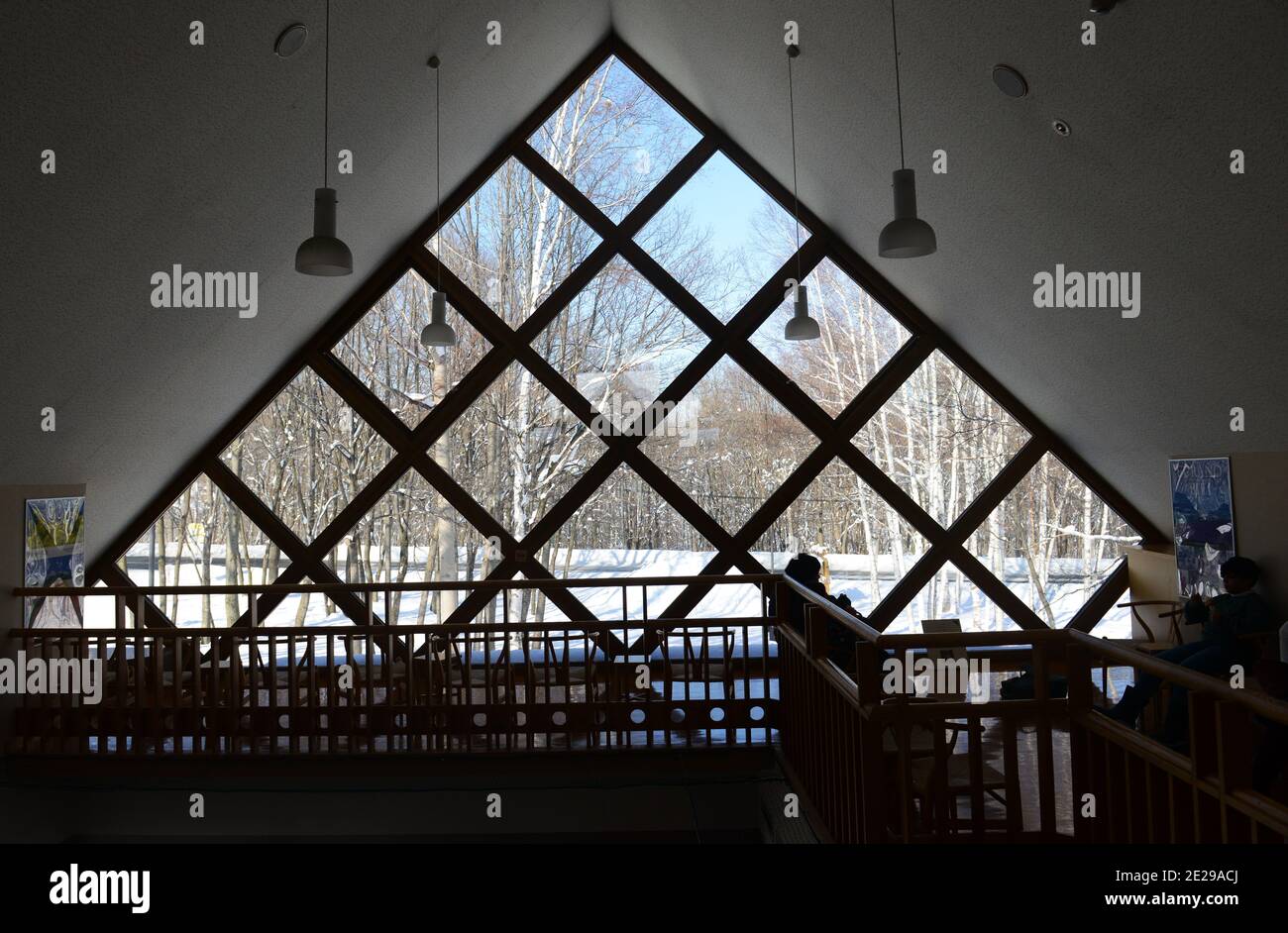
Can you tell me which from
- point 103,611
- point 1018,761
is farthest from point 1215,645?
point 103,611

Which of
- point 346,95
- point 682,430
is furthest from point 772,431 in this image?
point 346,95

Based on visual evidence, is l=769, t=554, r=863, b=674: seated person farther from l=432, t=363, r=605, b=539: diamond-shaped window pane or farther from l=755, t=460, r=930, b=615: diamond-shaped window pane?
l=432, t=363, r=605, b=539: diamond-shaped window pane

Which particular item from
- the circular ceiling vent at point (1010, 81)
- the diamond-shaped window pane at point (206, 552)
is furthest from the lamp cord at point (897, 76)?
the diamond-shaped window pane at point (206, 552)

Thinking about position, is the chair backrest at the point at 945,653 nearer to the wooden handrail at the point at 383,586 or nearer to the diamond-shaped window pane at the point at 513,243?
the wooden handrail at the point at 383,586

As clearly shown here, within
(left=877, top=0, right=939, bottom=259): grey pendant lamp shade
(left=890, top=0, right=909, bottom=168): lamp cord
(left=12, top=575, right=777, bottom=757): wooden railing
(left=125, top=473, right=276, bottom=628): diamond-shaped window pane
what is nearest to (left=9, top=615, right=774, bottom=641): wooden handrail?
(left=12, top=575, right=777, bottom=757): wooden railing

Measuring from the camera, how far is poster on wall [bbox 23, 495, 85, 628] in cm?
622

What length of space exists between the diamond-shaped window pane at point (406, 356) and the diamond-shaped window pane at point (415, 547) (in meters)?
0.69

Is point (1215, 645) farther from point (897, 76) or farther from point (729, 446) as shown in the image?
point (729, 446)

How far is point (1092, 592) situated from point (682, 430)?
386cm

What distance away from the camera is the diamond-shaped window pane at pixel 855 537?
7.73 m

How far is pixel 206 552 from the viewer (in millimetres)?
7699

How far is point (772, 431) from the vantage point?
7793 millimetres
